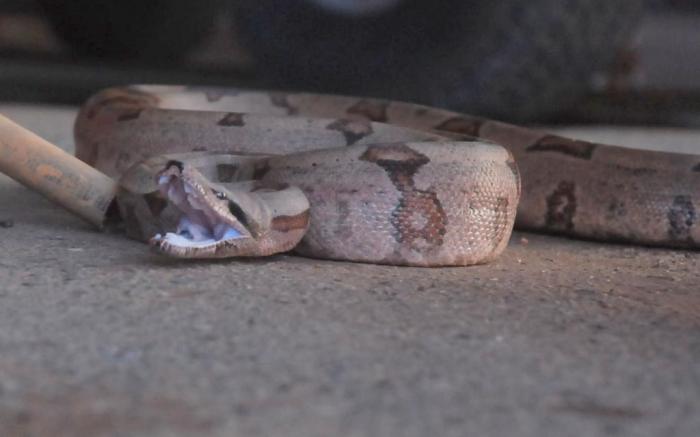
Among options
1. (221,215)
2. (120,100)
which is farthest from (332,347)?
(120,100)

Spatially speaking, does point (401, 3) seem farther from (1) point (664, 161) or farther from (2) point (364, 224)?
(2) point (364, 224)

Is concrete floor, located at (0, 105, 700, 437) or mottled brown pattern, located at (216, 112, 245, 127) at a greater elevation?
mottled brown pattern, located at (216, 112, 245, 127)

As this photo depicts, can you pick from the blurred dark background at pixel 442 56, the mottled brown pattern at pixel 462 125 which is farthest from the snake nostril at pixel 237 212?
the blurred dark background at pixel 442 56

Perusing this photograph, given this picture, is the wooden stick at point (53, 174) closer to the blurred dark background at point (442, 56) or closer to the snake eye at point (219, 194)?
the snake eye at point (219, 194)

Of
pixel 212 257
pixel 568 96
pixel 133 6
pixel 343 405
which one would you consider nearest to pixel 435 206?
pixel 212 257

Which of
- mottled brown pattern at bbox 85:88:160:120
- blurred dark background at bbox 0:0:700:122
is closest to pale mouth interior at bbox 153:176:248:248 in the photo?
mottled brown pattern at bbox 85:88:160:120

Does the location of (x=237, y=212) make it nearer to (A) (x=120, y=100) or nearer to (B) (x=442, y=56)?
(A) (x=120, y=100)

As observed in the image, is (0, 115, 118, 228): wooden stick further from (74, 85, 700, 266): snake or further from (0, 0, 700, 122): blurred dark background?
(0, 0, 700, 122): blurred dark background
